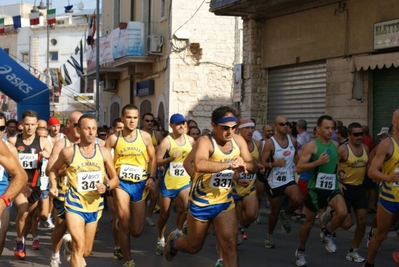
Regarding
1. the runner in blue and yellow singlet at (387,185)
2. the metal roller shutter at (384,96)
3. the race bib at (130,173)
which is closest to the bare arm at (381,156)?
the runner in blue and yellow singlet at (387,185)

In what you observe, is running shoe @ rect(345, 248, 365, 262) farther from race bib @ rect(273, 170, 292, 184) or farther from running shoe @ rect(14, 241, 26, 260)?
running shoe @ rect(14, 241, 26, 260)

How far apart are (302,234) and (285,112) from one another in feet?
37.4

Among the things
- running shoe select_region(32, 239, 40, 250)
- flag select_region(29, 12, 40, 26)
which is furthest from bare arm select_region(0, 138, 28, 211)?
flag select_region(29, 12, 40, 26)

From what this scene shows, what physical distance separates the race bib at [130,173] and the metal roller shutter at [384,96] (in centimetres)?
817

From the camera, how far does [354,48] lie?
1806 centimetres

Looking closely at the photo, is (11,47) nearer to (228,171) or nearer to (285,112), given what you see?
(285,112)

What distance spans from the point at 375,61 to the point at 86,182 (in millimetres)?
9585

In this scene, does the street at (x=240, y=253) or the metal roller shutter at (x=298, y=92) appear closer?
the street at (x=240, y=253)

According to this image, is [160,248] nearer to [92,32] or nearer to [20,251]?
[20,251]

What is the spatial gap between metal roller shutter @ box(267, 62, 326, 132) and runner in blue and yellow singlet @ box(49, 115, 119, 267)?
11404 millimetres

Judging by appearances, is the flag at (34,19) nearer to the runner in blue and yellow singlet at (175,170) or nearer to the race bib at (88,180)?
the runner in blue and yellow singlet at (175,170)

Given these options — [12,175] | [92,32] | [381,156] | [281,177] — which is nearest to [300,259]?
[281,177]

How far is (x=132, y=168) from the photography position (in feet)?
34.3

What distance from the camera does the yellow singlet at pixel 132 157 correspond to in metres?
10.4
